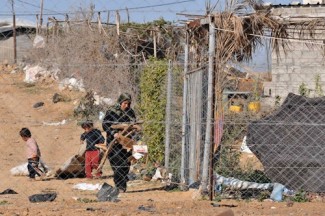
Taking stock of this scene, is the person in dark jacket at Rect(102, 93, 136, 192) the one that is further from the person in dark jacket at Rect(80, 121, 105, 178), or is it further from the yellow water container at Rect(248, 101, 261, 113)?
the yellow water container at Rect(248, 101, 261, 113)

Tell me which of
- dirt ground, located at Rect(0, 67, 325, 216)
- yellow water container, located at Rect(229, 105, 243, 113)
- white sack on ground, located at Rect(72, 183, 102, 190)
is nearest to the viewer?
dirt ground, located at Rect(0, 67, 325, 216)

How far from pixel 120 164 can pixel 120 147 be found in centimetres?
23

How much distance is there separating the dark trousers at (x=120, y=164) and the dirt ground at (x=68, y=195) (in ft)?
0.69

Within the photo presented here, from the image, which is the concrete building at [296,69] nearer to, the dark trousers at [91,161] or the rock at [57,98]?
the dark trousers at [91,161]

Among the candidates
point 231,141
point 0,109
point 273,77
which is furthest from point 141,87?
point 0,109

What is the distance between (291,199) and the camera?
10625 mm

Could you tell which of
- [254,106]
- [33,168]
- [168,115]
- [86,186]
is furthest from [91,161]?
[254,106]

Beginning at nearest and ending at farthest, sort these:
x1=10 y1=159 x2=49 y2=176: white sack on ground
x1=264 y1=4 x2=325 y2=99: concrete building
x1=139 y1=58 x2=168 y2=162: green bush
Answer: x1=139 y1=58 x2=168 y2=162: green bush < x1=10 y1=159 x2=49 y2=176: white sack on ground < x1=264 y1=4 x2=325 y2=99: concrete building

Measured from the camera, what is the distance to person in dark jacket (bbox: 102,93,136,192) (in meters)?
11.6

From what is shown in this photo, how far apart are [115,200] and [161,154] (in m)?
2.82

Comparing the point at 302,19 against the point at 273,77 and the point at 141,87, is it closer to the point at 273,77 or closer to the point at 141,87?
the point at 141,87

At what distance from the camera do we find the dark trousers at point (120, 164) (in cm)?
1163

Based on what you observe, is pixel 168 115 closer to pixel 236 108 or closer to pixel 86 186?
pixel 86 186

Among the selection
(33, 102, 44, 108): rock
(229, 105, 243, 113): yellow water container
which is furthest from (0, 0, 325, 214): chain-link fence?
(33, 102, 44, 108): rock
